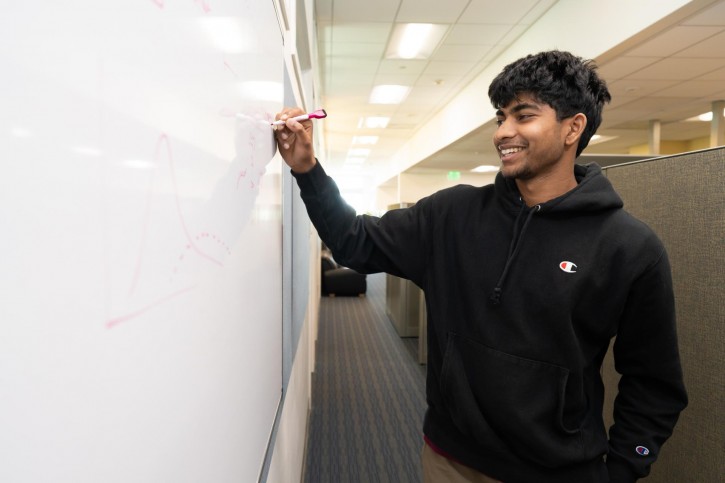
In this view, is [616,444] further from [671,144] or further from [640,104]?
[671,144]

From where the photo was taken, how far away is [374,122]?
23.3ft

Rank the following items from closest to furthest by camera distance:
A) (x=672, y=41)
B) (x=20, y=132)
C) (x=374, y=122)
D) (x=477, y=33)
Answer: (x=20, y=132)
(x=672, y=41)
(x=477, y=33)
(x=374, y=122)

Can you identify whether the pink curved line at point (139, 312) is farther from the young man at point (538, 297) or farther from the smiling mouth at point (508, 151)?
the smiling mouth at point (508, 151)

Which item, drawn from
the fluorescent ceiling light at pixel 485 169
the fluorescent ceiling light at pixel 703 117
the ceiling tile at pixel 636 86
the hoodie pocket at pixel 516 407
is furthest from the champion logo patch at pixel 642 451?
the fluorescent ceiling light at pixel 485 169

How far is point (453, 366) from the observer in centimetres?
88

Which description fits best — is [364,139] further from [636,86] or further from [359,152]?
[636,86]

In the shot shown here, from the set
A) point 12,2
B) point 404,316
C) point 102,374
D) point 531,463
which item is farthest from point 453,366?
point 404,316

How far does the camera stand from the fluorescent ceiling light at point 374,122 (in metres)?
6.82

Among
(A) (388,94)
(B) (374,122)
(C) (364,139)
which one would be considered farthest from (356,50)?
(C) (364,139)

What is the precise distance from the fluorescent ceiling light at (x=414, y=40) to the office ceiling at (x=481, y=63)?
75 millimetres

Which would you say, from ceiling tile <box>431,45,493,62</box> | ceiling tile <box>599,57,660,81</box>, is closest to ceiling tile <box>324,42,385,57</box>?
ceiling tile <box>431,45,493,62</box>

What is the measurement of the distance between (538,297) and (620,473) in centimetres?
43

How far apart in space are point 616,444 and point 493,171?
942 cm

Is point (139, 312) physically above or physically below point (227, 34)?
below
